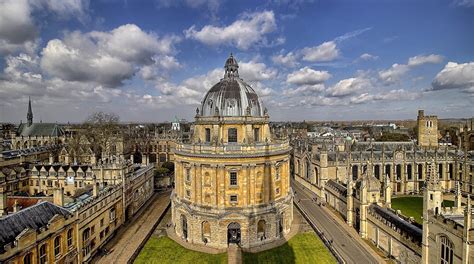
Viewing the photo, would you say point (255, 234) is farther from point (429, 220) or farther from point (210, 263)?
point (429, 220)

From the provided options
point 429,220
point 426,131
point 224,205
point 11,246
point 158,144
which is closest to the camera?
point 11,246

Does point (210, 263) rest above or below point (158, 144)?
below

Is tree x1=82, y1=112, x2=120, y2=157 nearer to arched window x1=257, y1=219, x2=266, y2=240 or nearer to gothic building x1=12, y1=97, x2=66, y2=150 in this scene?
gothic building x1=12, y1=97, x2=66, y2=150

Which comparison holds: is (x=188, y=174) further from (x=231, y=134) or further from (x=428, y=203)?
(x=428, y=203)

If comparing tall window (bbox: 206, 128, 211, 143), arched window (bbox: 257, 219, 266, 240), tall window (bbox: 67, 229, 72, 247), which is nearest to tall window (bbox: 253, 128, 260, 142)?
tall window (bbox: 206, 128, 211, 143)

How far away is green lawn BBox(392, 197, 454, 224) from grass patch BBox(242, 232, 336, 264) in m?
18.1

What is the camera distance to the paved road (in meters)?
33.1

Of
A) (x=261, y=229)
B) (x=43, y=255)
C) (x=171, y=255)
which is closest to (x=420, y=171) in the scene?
(x=261, y=229)

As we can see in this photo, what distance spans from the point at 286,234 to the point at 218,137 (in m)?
15.0

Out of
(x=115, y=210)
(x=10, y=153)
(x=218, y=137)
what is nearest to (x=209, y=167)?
(x=218, y=137)

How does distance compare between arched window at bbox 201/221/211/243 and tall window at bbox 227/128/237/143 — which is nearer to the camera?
arched window at bbox 201/221/211/243

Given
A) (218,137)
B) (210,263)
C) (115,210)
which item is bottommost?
(210,263)

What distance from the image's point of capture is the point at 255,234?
3641 cm

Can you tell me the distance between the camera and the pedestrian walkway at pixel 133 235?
3341cm
